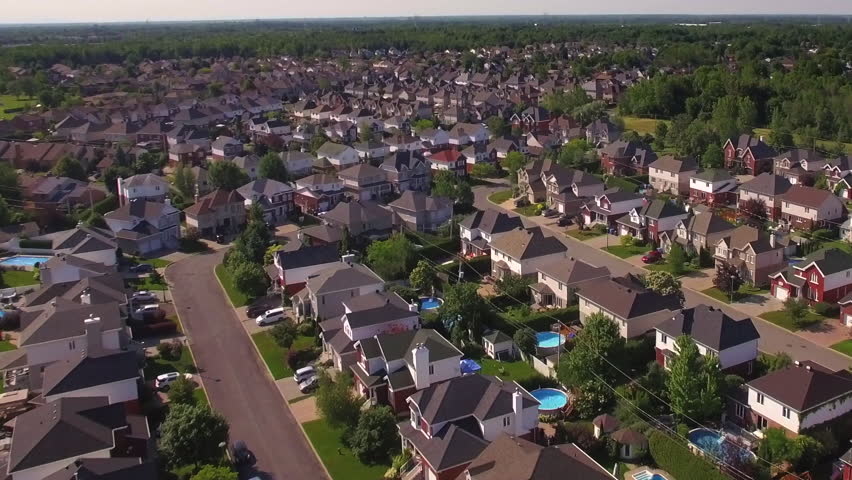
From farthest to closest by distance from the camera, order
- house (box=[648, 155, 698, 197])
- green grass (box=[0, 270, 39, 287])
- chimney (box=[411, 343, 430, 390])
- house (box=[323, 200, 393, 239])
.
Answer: house (box=[648, 155, 698, 197]) < house (box=[323, 200, 393, 239]) < green grass (box=[0, 270, 39, 287]) < chimney (box=[411, 343, 430, 390])

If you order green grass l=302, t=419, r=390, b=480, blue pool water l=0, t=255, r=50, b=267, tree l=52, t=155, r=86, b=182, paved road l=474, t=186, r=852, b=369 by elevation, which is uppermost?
tree l=52, t=155, r=86, b=182

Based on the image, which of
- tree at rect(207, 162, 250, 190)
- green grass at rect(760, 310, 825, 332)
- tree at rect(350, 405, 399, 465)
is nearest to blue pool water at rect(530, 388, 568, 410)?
tree at rect(350, 405, 399, 465)

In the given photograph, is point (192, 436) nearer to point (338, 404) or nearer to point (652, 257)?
point (338, 404)

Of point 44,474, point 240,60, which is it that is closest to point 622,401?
point 44,474

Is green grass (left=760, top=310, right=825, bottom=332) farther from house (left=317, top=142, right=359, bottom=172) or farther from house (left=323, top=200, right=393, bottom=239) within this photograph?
house (left=317, top=142, right=359, bottom=172)

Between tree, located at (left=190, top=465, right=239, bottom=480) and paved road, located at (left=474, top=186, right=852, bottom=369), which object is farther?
paved road, located at (left=474, top=186, right=852, bottom=369)

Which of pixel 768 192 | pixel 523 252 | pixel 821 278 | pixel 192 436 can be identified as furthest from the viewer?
pixel 768 192

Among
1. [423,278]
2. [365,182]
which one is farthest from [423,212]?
[423,278]
